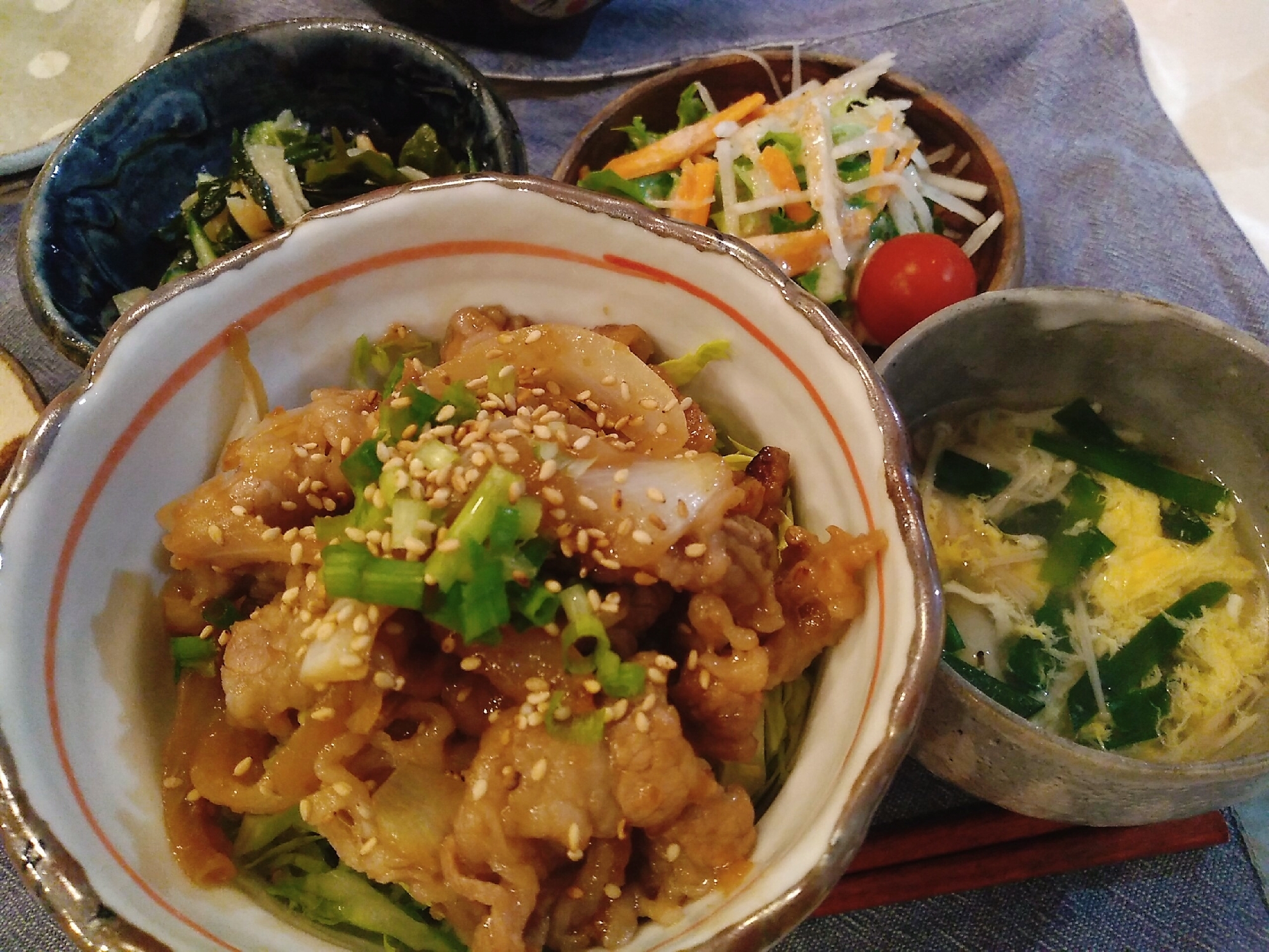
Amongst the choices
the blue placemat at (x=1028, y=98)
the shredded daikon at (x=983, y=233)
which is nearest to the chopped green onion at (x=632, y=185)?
the blue placemat at (x=1028, y=98)

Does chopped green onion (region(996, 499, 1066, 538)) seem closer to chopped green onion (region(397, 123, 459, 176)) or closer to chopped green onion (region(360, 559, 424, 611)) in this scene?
chopped green onion (region(360, 559, 424, 611))

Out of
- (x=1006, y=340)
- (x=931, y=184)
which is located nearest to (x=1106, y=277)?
(x=931, y=184)

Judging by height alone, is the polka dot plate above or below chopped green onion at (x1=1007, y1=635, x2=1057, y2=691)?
above

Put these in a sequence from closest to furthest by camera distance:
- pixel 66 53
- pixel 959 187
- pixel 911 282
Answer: pixel 911 282 → pixel 959 187 → pixel 66 53

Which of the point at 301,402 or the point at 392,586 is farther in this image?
the point at 301,402

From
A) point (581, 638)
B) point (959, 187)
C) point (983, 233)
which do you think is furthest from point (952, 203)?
point (581, 638)

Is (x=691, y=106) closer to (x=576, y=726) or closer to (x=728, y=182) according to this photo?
(x=728, y=182)

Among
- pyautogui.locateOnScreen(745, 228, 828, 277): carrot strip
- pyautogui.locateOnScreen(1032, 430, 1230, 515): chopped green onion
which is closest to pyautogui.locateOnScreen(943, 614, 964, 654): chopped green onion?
pyautogui.locateOnScreen(1032, 430, 1230, 515): chopped green onion
